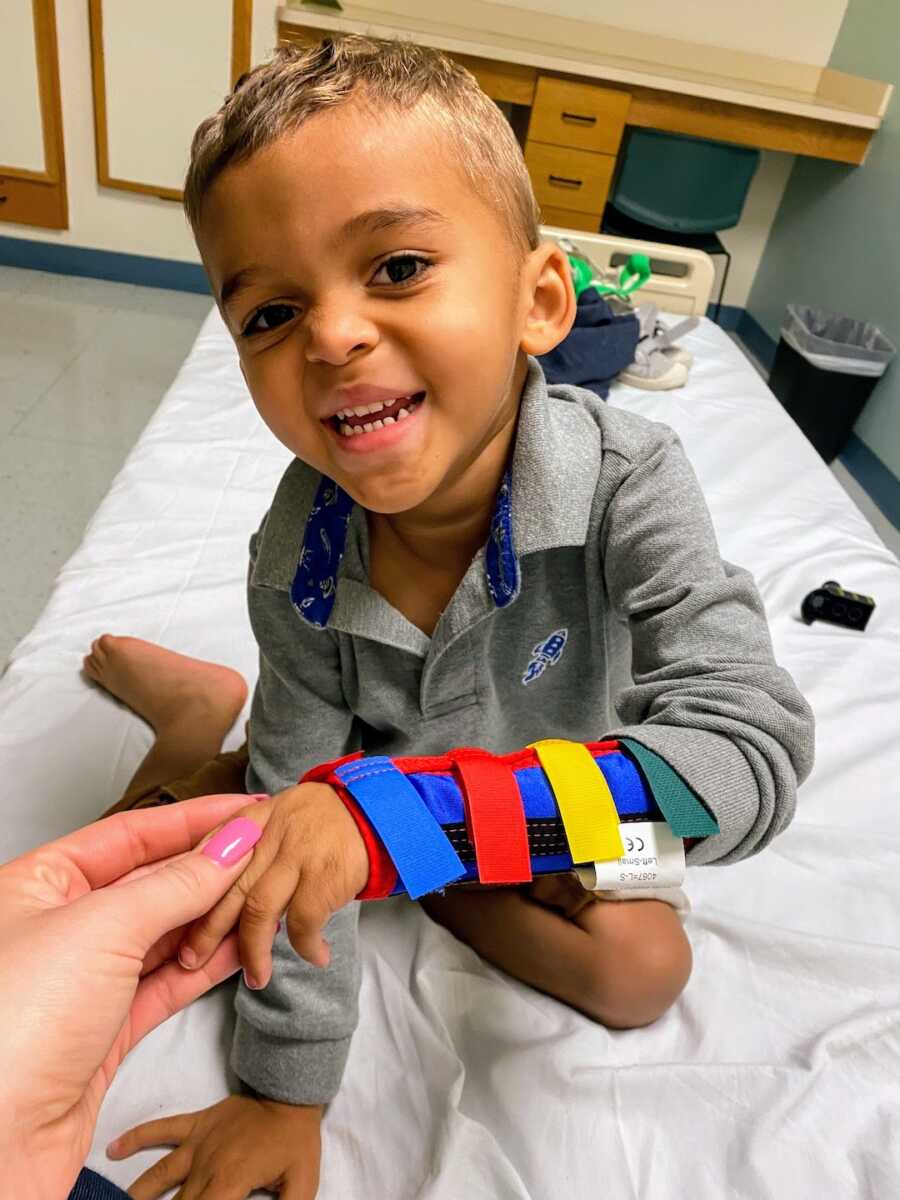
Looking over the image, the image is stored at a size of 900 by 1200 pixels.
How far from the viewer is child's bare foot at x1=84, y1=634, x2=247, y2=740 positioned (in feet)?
3.31

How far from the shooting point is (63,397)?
238cm

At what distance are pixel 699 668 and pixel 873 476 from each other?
2325mm

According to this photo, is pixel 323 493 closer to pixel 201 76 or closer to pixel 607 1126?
pixel 607 1126

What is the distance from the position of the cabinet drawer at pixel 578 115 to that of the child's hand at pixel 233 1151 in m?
2.79

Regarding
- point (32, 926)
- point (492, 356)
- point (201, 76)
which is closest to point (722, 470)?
point (492, 356)

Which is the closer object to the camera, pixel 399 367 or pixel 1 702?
pixel 399 367

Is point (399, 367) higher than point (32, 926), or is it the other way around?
point (399, 367)

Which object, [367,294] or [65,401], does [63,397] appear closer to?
[65,401]

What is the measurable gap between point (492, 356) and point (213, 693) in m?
0.60

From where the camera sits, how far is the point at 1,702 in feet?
3.35

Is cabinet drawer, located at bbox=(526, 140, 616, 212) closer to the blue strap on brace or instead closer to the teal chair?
the teal chair

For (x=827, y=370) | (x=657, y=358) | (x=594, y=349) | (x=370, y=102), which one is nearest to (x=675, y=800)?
(x=370, y=102)

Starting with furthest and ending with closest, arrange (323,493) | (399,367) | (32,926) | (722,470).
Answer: (722,470), (323,493), (399,367), (32,926)

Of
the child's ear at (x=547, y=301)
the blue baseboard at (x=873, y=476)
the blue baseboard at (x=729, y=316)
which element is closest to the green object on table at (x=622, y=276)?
the blue baseboard at (x=873, y=476)
